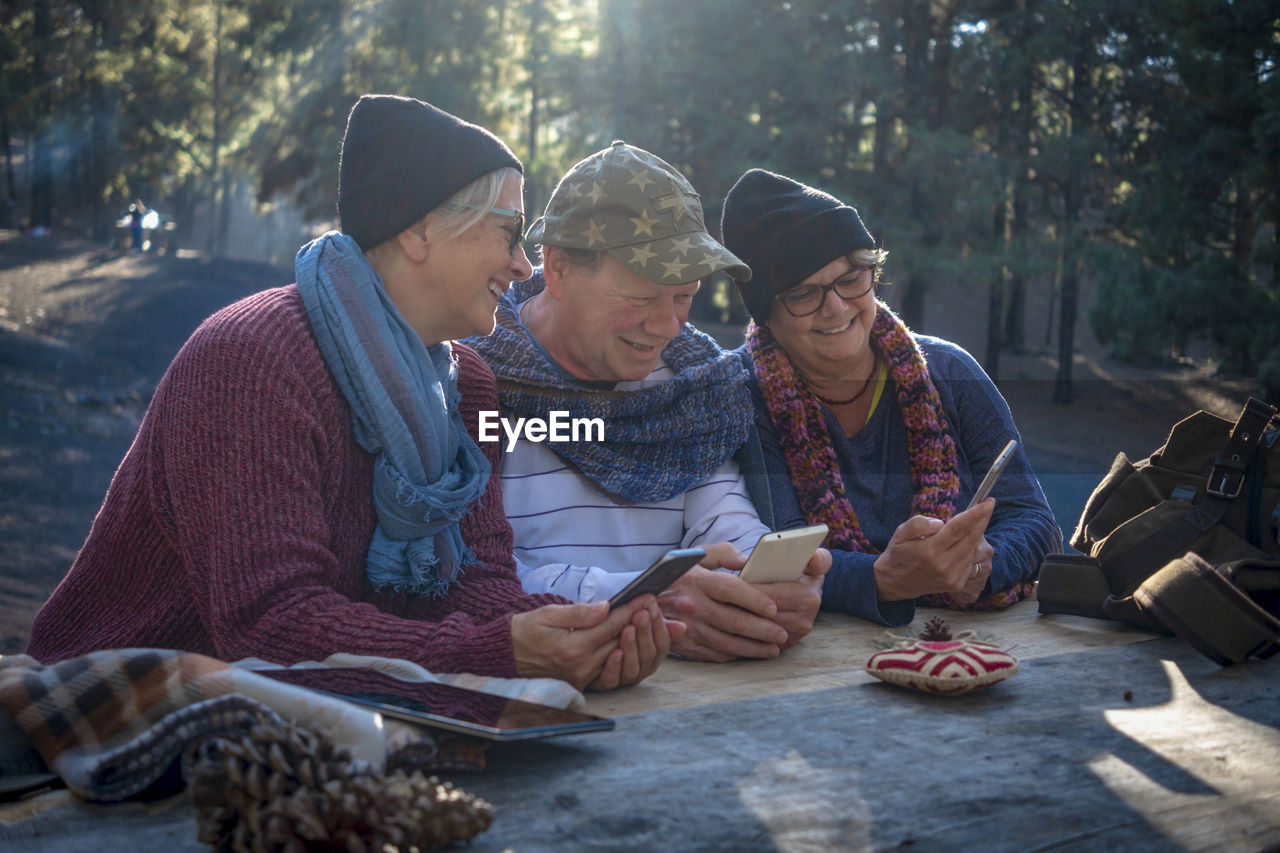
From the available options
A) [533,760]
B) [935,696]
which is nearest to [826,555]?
[935,696]

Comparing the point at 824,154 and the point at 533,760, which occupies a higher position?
the point at 824,154

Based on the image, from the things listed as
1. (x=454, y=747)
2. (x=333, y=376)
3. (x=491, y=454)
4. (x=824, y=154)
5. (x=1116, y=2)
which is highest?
(x=1116, y=2)

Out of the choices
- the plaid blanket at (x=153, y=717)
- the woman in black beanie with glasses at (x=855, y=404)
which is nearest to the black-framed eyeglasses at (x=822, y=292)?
the woman in black beanie with glasses at (x=855, y=404)

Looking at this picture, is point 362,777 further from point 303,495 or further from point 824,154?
point 824,154

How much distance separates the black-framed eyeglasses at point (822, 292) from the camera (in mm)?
3471

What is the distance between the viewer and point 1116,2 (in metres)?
18.2

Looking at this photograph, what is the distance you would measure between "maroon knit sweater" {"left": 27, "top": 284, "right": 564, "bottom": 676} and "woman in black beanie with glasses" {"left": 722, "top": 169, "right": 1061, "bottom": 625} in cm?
136

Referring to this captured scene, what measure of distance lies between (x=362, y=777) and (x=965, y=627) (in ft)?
6.25

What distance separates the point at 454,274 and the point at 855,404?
5.14 ft

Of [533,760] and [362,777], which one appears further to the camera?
[533,760]

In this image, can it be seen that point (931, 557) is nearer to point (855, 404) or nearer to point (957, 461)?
point (957, 461)

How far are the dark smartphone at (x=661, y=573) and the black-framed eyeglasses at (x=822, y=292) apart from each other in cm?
144

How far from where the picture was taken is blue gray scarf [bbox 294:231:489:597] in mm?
2395

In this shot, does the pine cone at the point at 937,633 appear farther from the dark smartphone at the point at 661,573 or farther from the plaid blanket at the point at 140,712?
the plaid blanket at the point at 140,712
